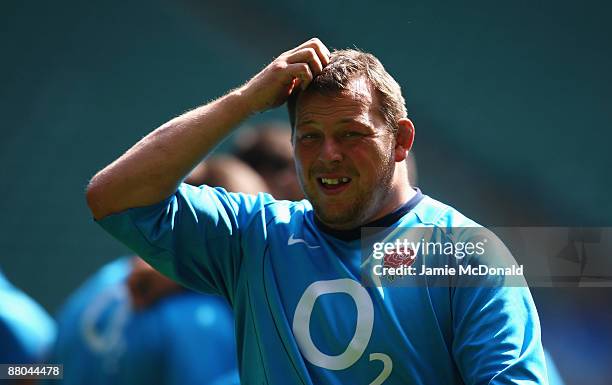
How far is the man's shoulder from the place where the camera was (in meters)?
2.27

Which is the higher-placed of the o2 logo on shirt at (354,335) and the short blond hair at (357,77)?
the short blond hair at (357,77)

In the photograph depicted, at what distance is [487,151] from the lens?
5.22 m

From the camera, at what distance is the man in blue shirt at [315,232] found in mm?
2129

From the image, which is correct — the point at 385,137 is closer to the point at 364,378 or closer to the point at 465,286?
the point at 465,286

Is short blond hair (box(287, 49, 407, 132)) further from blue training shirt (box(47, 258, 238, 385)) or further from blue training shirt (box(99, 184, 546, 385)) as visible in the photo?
blue training shirt (box(47, 258, 238, 385))

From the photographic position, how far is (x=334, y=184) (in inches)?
89.3

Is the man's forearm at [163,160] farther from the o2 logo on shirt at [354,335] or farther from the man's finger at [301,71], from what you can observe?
the o2 logo on shirt at [354,335]

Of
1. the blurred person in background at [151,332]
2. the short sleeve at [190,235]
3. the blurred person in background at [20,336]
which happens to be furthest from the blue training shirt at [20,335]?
the short sleeve at [190,235]

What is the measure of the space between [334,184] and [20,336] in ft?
6.25

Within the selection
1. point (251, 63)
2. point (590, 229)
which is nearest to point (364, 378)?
point (590, 229)

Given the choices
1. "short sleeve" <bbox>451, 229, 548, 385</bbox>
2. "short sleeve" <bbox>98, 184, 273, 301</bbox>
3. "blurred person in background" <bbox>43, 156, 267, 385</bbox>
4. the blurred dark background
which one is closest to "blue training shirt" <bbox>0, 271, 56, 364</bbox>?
"blurred person in background" <bbox>43, 156, 267, 385</bbox>

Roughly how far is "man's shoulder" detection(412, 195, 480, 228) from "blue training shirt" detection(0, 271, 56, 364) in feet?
5.94

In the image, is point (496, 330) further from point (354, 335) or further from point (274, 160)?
point (274, 160)

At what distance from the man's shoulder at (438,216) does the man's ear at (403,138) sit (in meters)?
0.13
